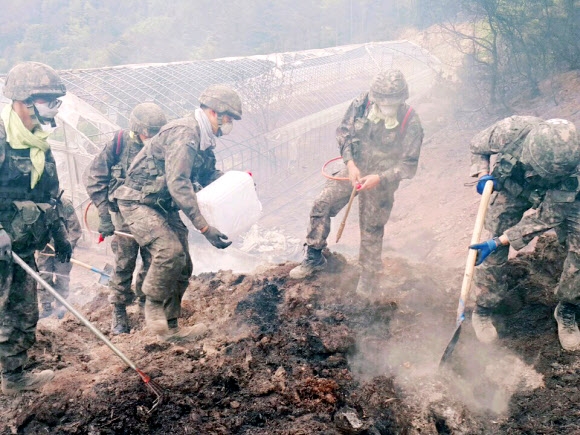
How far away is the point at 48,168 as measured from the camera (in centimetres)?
374

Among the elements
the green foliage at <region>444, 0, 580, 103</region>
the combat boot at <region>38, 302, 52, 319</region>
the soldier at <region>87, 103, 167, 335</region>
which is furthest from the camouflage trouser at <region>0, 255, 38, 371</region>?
the green foliage at <region>444, 0, 580, 103</region>

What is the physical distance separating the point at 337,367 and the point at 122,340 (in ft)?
6.64

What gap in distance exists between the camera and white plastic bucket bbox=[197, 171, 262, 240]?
4.11 metres

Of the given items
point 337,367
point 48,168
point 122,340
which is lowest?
point 122,340

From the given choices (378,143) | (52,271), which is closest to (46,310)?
(52,271)

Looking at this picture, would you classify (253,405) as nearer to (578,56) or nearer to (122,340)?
(122,340)

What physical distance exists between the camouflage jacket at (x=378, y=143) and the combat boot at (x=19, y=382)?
3.56 meters

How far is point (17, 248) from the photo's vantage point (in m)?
3.55

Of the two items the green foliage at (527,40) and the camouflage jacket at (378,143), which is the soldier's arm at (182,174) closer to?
the camouflage jacket at (378,143)

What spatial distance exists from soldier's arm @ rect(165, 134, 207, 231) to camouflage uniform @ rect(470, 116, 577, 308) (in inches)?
98.6

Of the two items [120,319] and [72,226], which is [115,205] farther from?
[72,226]

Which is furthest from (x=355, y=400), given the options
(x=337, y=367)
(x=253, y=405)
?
(x=253, y=405)

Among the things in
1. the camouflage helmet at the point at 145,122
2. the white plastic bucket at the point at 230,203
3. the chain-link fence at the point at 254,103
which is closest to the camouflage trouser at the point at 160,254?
the white plastic bucket at the point at 230,203

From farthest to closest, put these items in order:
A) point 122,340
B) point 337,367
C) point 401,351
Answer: point 122,340, point 401,351, point 337,367
